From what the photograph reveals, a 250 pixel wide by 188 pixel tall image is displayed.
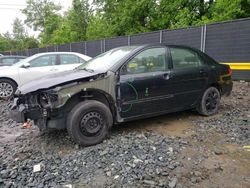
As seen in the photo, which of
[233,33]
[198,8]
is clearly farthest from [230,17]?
[233,33]

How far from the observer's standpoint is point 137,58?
15.7ft

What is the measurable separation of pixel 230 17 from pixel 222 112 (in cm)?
1226

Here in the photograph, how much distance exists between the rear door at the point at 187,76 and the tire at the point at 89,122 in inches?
60.6

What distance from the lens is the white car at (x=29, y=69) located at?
8.23 meters

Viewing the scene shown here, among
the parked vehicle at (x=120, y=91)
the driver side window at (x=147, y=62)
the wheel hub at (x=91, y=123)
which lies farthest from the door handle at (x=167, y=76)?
the wheel hub at (x=91, y=123)

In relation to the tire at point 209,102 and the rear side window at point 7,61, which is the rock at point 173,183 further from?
the rear side window at point 7,61

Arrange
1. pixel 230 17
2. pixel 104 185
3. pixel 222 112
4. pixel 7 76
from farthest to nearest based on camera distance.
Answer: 1. pixel 230 17
2. pixel 7 76
3. pixel 222 112
4. pixel 104 185

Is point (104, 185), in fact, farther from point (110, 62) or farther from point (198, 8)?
point (198, 8)

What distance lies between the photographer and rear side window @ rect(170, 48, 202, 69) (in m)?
5.20

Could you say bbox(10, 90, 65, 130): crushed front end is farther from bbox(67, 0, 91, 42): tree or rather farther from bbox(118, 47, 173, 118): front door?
bbox(67, 0, 91, 42): tree

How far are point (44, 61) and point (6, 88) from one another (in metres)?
1.44

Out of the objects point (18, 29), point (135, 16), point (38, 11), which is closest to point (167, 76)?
point (135, 16)

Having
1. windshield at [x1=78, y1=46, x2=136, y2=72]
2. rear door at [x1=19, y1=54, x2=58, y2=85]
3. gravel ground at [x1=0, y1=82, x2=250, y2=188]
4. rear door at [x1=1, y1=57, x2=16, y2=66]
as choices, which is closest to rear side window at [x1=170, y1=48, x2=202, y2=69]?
windshield at [x1=78, y1=46, x2=136, y2=72]

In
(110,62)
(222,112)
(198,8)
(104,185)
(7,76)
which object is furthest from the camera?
(198,8)
